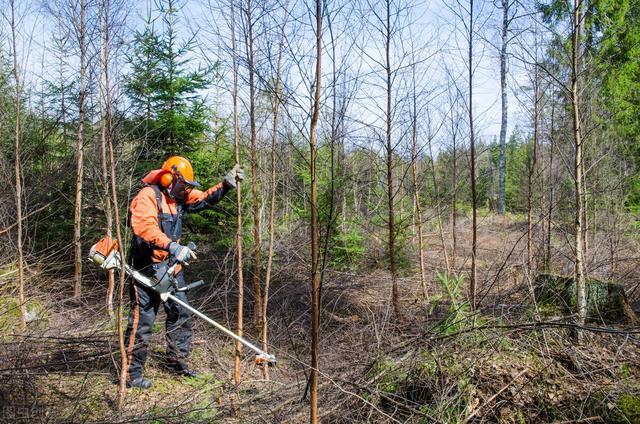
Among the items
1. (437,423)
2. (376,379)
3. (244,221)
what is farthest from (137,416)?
(244,221)

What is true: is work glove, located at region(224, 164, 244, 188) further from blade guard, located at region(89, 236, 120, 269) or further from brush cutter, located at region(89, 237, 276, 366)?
blade guard, located at region(89, 236, 120, 269)

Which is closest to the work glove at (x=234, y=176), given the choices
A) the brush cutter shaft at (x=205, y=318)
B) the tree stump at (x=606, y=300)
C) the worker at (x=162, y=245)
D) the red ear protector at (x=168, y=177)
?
the worker at (x=162, y=245)

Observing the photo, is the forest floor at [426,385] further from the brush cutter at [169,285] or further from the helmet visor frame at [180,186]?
the helmet visor frame at [180,186]

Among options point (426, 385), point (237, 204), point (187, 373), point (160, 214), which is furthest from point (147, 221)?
point (426, 385)

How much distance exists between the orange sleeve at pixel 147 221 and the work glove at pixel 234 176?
2.57 ft

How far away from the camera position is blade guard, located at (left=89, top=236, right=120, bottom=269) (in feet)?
12.6

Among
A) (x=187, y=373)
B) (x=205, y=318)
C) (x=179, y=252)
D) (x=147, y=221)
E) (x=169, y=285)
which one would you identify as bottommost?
(x=187, y=373)

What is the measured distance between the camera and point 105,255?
3.89 meters

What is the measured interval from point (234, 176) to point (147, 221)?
3.08 feet

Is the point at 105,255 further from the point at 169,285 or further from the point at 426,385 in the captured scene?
the point at 426,385

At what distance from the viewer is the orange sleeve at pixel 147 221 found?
4199mm

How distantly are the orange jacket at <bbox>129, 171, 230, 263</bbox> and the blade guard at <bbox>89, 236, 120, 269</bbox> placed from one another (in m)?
0.37

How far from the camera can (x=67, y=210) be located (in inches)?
360

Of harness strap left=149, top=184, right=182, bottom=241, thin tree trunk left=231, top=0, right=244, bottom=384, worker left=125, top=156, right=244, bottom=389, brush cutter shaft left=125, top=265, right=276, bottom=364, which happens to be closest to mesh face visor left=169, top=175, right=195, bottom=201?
worker left=125, top=156, right=244, bottom=389
